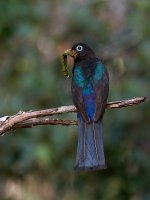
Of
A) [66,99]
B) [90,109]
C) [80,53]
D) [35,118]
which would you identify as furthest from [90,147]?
[66,99]

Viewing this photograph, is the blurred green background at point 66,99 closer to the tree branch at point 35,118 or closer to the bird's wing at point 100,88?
the bird's wing at point 100,88

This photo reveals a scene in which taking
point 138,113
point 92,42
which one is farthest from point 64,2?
point 138,113

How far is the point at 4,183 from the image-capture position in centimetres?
713

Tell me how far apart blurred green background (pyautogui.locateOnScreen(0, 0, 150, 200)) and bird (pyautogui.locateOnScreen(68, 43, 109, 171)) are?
1.17 metres

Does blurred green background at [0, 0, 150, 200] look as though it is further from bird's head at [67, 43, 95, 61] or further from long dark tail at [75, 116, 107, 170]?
long dark tail at [75, 116, 107, 170]

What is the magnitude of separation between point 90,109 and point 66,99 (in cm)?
185

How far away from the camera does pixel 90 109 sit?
5.17 metres

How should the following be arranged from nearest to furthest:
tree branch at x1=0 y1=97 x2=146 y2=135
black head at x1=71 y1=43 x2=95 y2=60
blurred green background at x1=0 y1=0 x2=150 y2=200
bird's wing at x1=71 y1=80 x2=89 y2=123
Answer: tree branch at x1=0 y1=97 x2=146 y2=135
bird's wing at x1=71 y1=80 x2=89 y2=123
black head at x1=71 y1=43 x2=95 y2=60
blurred green background at x1=0 y1=0 x2=150 y2=200

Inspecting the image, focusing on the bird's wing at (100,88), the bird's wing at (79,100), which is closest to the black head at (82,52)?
the bird's wing at (100,88)

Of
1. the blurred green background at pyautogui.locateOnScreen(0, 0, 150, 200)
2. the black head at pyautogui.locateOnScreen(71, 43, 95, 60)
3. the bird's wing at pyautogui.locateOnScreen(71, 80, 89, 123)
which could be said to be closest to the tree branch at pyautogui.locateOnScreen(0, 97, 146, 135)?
the bird's wing at pyautogui.locateOnScreen(71, 80, 89, 123)

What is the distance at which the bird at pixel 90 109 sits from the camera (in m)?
4.87

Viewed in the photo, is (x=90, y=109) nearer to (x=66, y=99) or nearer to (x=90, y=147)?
(x=90, y=147)

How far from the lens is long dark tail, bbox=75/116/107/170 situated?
482 cm

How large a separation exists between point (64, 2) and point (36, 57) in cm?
83
